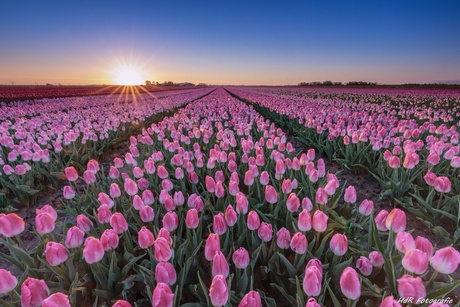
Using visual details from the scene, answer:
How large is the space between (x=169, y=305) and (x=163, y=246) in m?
0.36

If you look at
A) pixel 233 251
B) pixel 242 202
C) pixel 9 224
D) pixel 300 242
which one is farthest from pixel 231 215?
pixel 9 224

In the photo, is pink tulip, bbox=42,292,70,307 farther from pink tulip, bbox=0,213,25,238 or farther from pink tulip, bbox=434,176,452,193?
pink tulip, bbox=434,176,452,193

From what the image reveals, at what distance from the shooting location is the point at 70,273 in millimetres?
1924

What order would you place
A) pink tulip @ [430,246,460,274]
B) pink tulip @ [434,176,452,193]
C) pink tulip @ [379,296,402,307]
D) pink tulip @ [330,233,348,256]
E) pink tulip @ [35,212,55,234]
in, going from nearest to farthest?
pink tulip @ [379,296,402,307]
pink tulip @ [430,246,460,274]
pink tulip @ [330,233,348,256]
pink tulip @ [35,212,55,234]
pink tulip @ [434,176,452,193]

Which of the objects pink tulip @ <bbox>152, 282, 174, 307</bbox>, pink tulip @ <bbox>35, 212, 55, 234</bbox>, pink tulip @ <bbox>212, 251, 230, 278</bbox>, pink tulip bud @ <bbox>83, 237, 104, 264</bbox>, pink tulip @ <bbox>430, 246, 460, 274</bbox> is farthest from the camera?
pink tulip @ <bbox>35, 212, 55, 234</bbox>

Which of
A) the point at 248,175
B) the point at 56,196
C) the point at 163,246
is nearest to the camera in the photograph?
the point at 163,246

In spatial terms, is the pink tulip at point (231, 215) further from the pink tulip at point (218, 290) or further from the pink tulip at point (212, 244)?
the pink tulip at point (218, 290)

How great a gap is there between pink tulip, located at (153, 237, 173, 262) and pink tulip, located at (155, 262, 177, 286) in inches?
3.2

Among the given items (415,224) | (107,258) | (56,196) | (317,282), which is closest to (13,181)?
(56,196)

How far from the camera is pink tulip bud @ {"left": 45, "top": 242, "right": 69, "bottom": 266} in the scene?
162cm

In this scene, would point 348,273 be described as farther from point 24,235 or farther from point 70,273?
point 24,235

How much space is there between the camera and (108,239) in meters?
1.81

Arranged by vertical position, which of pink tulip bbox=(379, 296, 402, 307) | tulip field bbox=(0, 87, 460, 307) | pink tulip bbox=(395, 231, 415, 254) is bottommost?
tulip field bbox=(0, 87, 460, 307)

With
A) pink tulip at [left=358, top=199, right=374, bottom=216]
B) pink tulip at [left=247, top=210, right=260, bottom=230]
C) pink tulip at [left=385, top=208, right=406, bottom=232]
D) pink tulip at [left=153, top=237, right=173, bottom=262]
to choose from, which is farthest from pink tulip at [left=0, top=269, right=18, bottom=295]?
pink tulip at [left=358, top=199, right=374, bottom=216]
